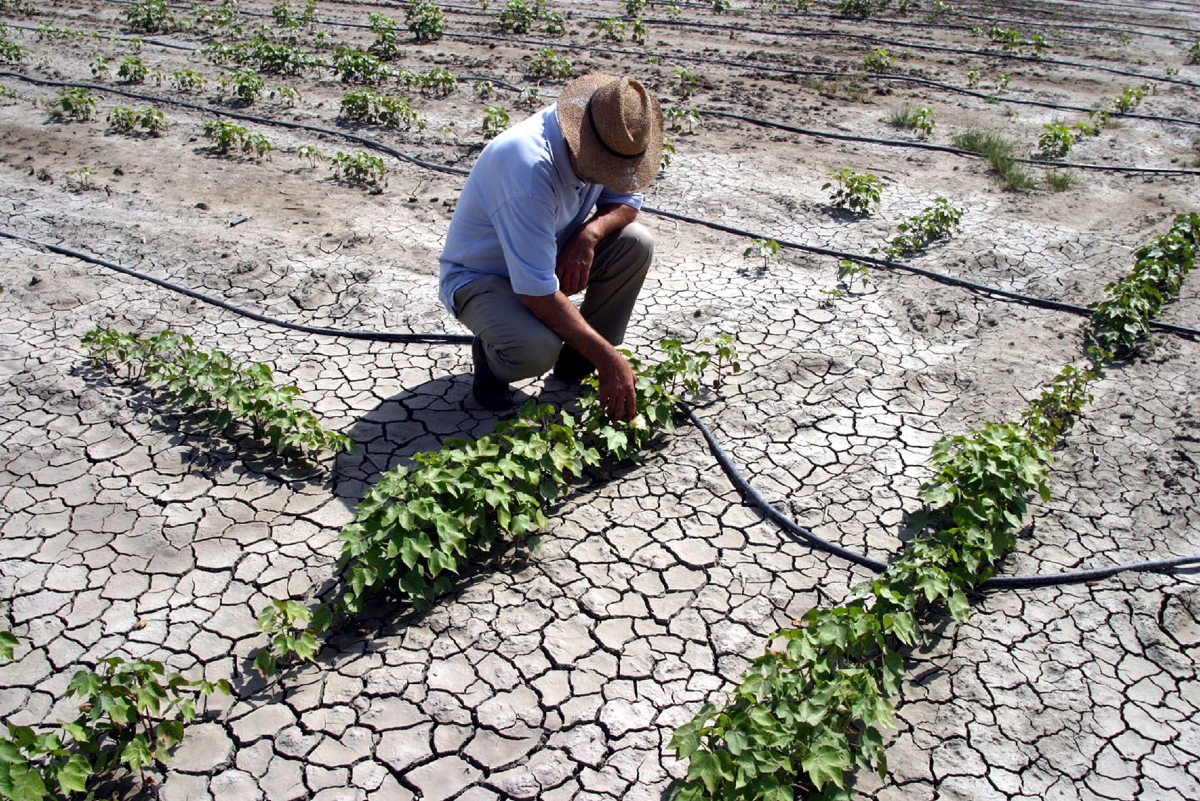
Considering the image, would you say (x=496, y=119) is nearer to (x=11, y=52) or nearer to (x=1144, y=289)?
(x=1144, y=289)

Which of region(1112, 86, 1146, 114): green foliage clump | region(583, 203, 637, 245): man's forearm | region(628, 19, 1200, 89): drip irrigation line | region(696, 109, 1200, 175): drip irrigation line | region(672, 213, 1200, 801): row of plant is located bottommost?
region(672, 213, 1200, 801): row of plant

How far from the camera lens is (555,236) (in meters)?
3.87

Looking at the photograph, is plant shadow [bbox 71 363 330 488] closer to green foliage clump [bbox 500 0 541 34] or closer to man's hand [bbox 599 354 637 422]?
man's hand [bbox 599 354 637 422]

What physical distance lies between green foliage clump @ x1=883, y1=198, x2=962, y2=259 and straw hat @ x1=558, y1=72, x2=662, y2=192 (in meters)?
2.97

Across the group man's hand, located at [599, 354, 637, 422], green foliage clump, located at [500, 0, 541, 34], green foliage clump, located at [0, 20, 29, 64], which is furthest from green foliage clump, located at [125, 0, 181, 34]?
man's hand, located at [599, 354, 637, 422]

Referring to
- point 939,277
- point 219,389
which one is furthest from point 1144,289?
point 219,389

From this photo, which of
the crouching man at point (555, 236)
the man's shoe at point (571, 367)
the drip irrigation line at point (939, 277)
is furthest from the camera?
the drip irrigation line at point (939, 277)

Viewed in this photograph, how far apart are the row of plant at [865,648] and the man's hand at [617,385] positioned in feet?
3.75

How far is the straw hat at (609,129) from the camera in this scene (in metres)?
3.54

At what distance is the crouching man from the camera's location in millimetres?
3631

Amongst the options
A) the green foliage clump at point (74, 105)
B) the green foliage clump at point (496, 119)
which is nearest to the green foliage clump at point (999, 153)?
the green foliage clump at point (496, 119)

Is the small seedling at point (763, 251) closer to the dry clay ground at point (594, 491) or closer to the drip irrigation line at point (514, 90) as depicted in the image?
the dry clay ground at point (594, 491)

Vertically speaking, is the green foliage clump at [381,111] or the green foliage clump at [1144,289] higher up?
the green foliage clump at [381,111]

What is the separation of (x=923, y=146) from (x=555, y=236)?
544 centimetres
